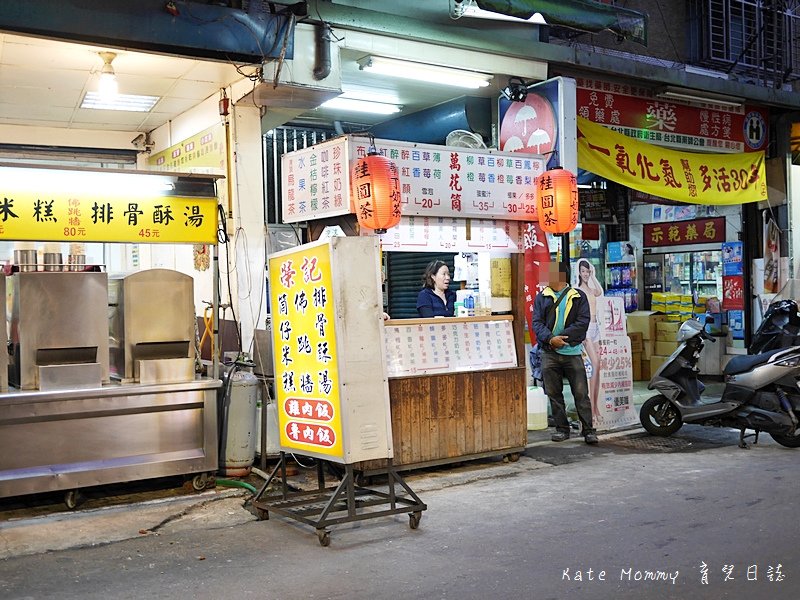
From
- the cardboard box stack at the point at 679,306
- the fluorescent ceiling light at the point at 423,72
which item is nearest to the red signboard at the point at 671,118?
the fluorescent ceiling light at the point at 423,72

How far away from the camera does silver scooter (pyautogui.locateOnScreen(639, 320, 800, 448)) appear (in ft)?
32.1

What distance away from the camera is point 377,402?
22.3 feet

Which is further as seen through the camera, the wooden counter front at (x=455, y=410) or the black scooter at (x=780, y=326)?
the black scooter at (x=780, y=326)

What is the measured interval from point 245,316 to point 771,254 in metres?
10.0

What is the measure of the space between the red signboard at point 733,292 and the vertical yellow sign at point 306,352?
1099 centimetres

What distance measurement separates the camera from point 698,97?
13844 mm

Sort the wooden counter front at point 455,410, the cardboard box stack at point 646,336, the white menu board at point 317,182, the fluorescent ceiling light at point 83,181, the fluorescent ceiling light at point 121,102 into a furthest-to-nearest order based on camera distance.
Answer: the cardboard box stack at point 646,336 < the fluorescent ceiling light at point 121,102 < the wooden counter front at point 455,410 < the white menu board at point 317,182 < the fluorescent ceiling light at point 83,181

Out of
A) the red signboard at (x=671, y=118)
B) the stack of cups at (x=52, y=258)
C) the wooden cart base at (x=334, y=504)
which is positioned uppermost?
the red signboard at (x=671, y=118)

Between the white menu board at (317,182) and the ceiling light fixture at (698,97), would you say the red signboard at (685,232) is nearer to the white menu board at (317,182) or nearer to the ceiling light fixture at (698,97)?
the ceiling light fixture at (698,97)

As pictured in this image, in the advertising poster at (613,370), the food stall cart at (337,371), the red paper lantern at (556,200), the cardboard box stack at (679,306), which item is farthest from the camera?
the cardboard box stack at (679,306)

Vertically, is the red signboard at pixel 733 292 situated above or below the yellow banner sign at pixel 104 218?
below

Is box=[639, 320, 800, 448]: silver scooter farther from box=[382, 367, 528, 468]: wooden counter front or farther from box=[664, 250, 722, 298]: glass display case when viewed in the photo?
box=[664, 250, 722, 298]: glass display case

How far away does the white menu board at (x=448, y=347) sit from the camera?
8.63 m

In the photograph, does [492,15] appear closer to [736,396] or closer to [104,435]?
[736,396]
